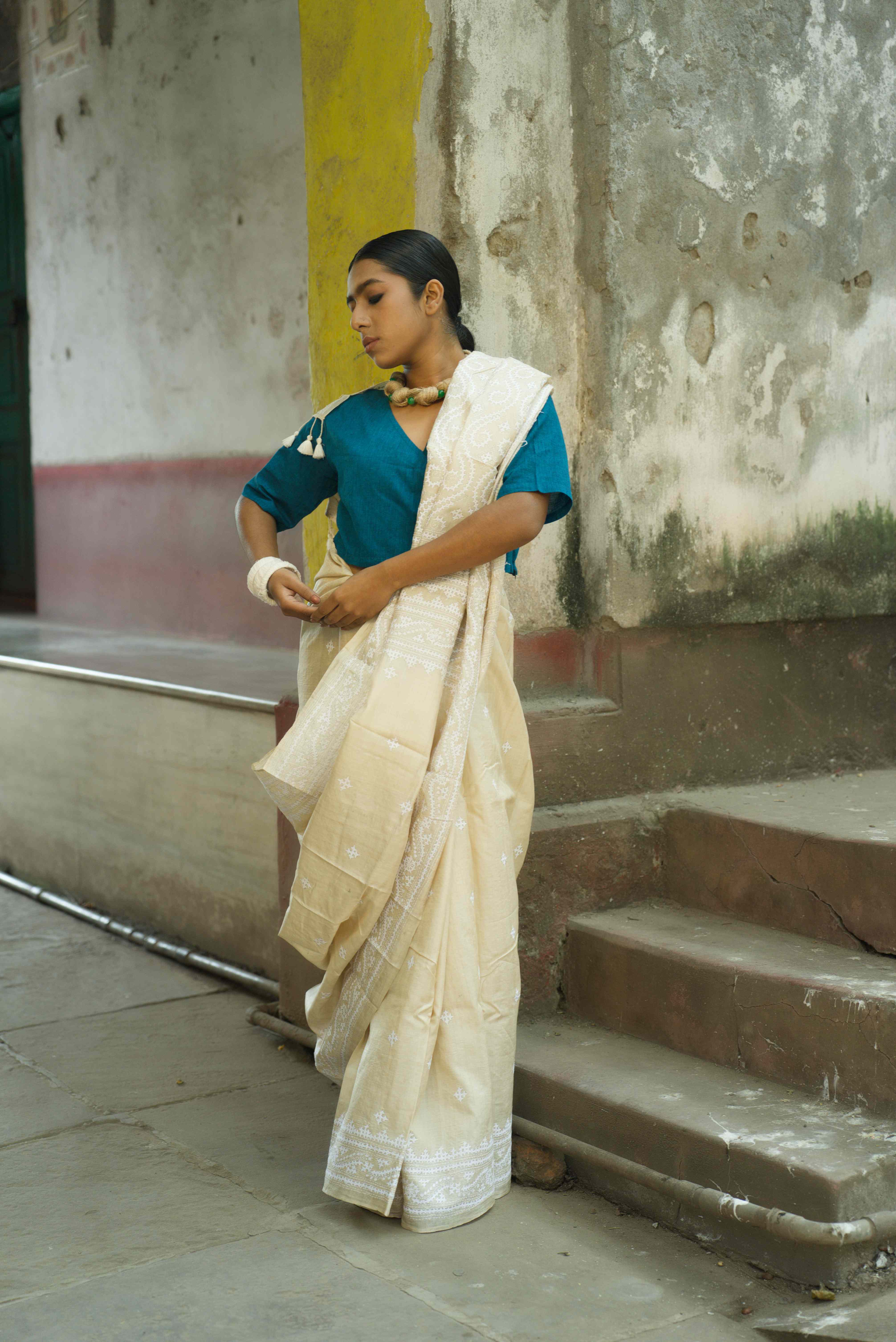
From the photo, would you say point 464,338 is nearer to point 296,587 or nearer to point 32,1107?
point 296,587

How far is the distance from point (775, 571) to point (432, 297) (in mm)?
1327

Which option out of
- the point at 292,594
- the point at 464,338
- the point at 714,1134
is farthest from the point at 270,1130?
the point at 464,338

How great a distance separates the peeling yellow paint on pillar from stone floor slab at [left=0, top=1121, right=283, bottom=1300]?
141cm

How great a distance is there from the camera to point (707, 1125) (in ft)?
7.96

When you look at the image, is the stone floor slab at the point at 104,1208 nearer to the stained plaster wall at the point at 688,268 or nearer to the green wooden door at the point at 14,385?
the stained plaster wall at the point at 688,268

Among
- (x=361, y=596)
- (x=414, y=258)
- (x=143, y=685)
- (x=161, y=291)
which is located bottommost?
(x=143, y=685)

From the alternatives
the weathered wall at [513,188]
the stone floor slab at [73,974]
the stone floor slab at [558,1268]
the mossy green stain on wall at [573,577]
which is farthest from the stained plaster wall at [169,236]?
the stone floor slab at [558,1268]

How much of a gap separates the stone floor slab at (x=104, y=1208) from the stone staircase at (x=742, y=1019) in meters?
0.61

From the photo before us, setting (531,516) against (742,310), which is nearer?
(531,516)

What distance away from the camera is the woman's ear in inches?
97.2

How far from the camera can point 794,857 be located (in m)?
2.92

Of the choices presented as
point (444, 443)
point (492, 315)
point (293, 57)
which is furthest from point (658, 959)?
point (293, 57)

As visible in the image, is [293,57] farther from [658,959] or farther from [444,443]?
[658,959]

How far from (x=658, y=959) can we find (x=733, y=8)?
2168 mm
